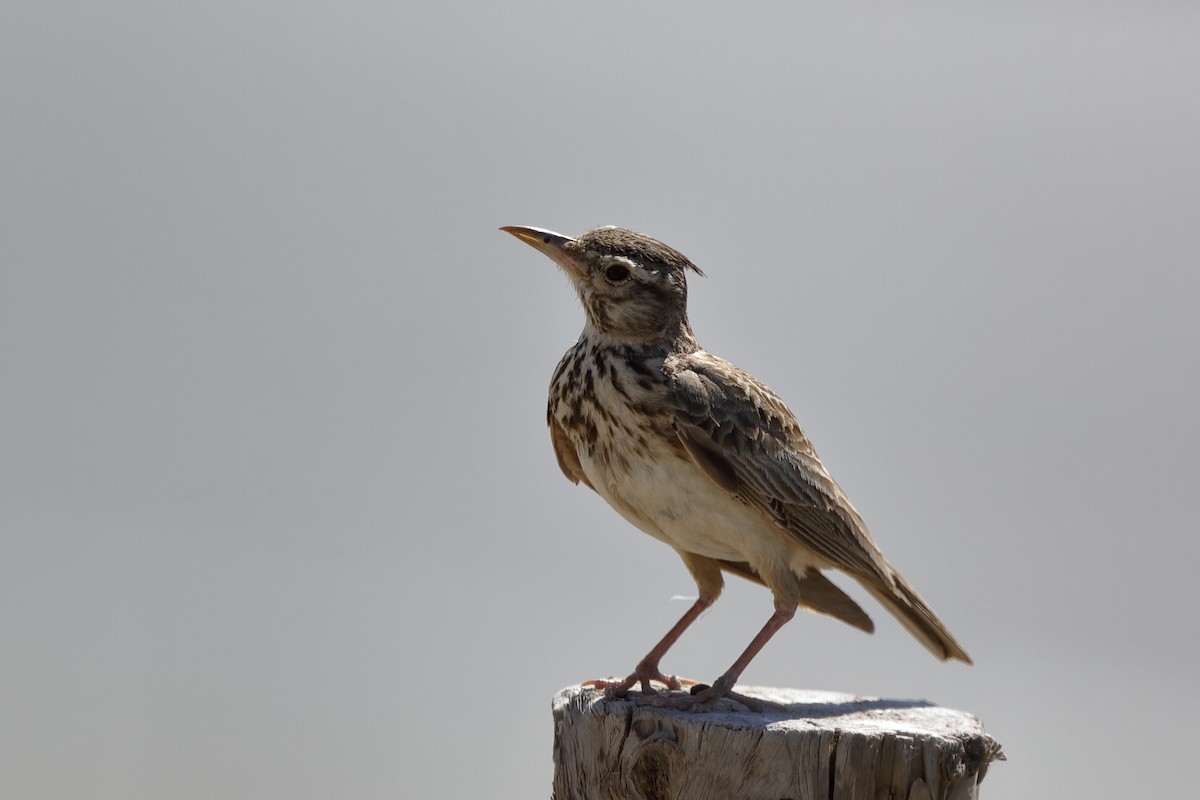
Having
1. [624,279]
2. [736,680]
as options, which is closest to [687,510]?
[736,680]

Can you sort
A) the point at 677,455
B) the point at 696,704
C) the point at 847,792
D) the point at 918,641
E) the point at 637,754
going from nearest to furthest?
the point at 847,792 → the point at 637,754 → the point at 696,704 → the point at 677,455 → the point at 918,641

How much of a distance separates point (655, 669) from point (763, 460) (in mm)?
1049

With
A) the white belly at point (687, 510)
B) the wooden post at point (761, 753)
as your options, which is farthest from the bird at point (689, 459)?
the wooden post at point (761, 753)

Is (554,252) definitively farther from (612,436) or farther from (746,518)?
(746,518)

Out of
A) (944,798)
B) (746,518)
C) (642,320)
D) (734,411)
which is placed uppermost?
(642,320)

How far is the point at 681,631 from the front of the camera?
5.74 m

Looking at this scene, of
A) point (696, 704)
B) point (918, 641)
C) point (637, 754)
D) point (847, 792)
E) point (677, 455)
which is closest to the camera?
point (847, 792)

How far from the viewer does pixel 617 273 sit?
5762 millimetres

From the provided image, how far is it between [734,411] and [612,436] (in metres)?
0.57

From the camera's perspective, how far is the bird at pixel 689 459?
5316 millimetres

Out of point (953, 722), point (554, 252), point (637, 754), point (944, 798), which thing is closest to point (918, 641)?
point (953, 722)

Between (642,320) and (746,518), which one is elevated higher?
(642,320)

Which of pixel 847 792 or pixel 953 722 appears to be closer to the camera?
pixel 847 792

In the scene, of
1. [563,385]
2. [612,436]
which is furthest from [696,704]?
[563,385]
